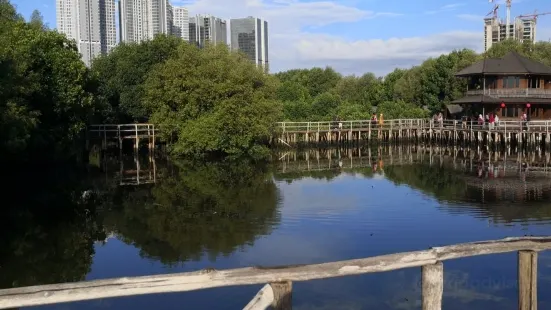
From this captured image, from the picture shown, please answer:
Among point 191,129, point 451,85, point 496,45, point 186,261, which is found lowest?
point 186,261

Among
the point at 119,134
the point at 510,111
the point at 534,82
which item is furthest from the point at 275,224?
the point at 534,82

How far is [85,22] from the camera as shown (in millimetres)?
81562

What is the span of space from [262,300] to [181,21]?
95622mm

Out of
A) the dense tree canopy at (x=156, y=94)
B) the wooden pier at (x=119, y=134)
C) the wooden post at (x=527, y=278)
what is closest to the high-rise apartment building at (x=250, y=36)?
the dense tree canopy at (x=156, y=94)

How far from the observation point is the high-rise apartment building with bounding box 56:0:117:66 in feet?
266

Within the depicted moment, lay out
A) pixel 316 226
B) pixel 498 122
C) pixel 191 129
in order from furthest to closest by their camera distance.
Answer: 1. pixel 498 122
2. pixel 191 129
3. pixel 316 226

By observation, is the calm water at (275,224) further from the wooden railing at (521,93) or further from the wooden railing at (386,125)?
the wooden railing at (521,93)

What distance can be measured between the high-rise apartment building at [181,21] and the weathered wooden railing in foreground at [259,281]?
92.8m

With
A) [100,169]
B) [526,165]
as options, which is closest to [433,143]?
[526,165]

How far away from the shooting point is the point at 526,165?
103 feet

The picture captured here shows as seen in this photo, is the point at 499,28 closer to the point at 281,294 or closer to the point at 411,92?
the point at 411,92

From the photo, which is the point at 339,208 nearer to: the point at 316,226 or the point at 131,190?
the point at 316,226

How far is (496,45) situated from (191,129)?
3358cm

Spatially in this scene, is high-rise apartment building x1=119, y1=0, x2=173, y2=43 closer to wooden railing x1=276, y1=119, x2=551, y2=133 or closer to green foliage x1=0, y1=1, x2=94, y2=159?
wooden railing x1=276, y1=119, x2=551, y2=133
